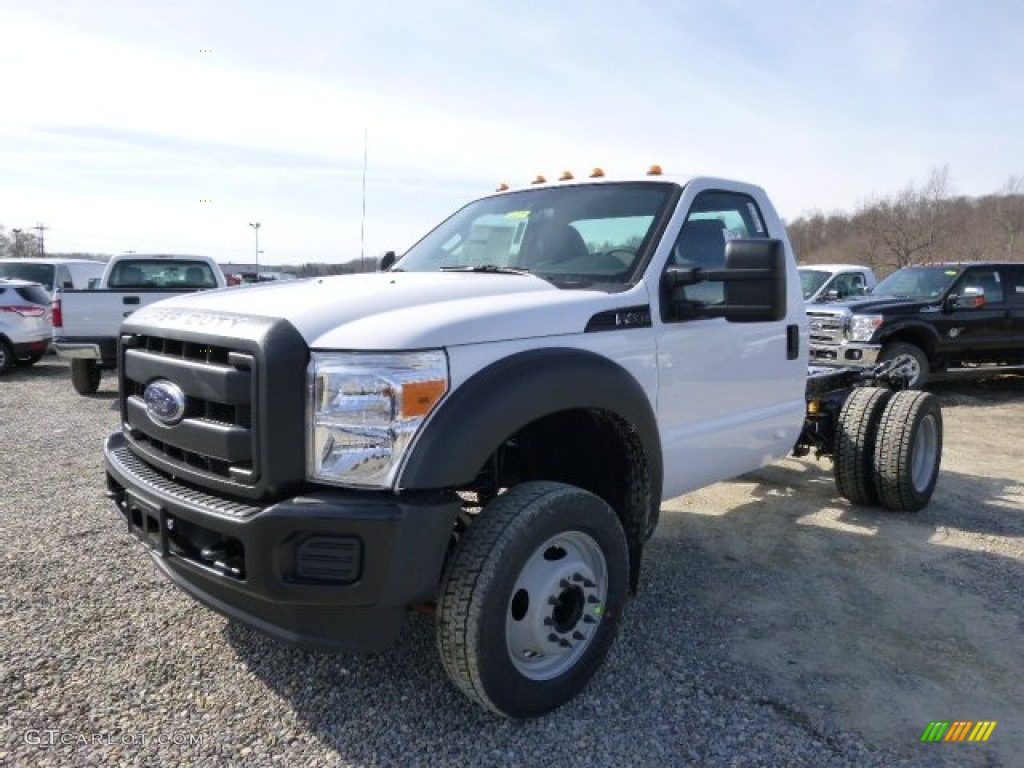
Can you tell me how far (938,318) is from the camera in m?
10.3

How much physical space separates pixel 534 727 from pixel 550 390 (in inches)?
45.6

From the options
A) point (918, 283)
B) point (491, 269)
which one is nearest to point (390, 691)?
point (491, 269)

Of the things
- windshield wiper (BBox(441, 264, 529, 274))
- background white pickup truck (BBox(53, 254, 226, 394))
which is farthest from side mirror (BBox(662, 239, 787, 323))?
background white pickup truck (BBox(53, 254, 226, 394))

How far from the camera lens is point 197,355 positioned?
268cm

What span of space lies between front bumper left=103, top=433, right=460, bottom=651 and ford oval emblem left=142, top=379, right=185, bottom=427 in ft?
0.98

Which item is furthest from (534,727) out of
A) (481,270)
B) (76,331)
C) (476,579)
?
(76,331)

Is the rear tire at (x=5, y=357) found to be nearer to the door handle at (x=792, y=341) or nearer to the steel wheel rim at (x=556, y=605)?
the door handle at (x=792, y=341)

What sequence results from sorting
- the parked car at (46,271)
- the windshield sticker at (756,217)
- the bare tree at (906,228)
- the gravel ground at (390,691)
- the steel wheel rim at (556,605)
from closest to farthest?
the gravel ground at (390,691) < the steel wheel rim at (556,605) < the windshield sticker at (756,217) < the parked car at (46,271) < the bare tree at (906,228)

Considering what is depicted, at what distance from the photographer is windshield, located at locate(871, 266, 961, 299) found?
422 inches

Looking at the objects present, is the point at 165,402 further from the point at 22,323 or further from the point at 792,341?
the point at 22,323

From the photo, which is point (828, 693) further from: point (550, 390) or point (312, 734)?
point (312, 734)

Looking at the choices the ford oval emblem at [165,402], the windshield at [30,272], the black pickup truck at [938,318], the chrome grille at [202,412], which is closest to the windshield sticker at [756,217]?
the chrome grille at [202,412]

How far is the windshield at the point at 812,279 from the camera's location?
14.4m

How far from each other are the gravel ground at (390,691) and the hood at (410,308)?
1328mm
